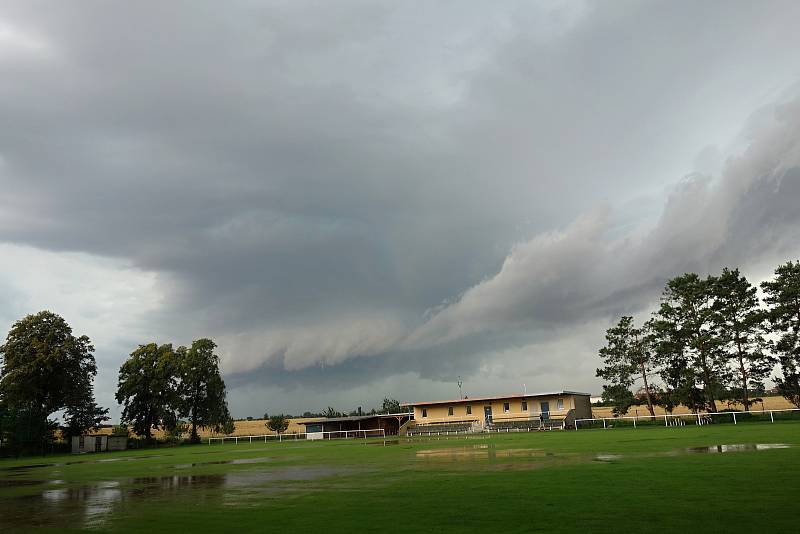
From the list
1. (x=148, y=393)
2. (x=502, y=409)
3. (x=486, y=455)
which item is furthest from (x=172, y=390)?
(x=486, y=455)

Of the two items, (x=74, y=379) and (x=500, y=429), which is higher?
(x=74, y=379)

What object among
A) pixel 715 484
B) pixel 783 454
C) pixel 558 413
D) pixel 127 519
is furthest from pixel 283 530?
pixel 558 413

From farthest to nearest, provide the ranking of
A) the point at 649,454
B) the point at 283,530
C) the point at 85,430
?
the point at 85,430
the point at 649,454
the point at 283,530

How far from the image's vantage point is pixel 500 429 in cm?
5891

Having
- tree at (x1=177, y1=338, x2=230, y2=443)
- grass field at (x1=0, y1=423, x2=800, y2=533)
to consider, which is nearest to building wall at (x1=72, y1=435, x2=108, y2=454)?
tree at (x1=177, y1=338, x2=230, y2=443)

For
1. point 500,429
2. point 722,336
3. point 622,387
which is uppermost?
point 722,336

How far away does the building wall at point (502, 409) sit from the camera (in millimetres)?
61584

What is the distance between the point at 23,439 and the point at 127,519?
60.1m

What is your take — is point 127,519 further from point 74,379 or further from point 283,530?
point 74,379

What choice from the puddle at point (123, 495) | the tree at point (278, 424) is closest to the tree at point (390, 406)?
the tree at point (278, 424)

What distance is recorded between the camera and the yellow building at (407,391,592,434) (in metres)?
60.0

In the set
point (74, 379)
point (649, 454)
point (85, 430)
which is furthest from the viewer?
point (85, 430)

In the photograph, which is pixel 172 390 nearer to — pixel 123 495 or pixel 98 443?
pixel 98 443

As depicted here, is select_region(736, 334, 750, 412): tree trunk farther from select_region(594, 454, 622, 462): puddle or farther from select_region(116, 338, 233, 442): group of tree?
select_region(116, 338, 233, 442): group of tree
